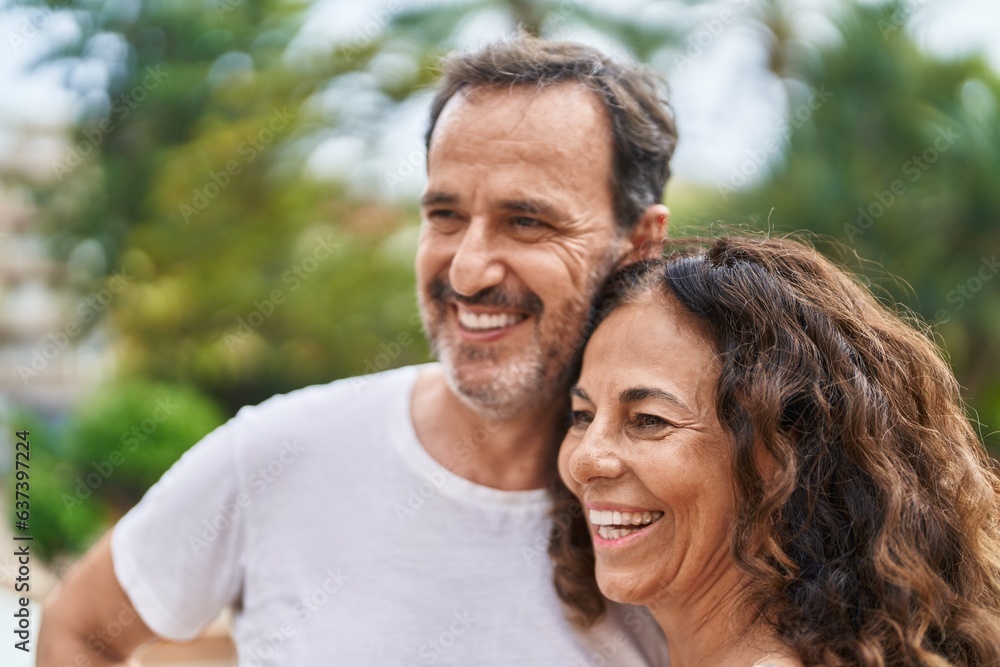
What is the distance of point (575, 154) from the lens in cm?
234

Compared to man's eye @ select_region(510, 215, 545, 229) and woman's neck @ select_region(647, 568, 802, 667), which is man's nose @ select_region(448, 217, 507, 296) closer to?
man's eye @ select_region(510, 215, 545, 229)

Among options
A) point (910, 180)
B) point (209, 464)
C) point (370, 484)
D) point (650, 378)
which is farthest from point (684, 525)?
point (910, 180)

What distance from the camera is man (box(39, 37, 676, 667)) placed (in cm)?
227

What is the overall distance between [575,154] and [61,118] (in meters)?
9.33

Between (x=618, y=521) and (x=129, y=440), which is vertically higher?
(x=618, y=521)

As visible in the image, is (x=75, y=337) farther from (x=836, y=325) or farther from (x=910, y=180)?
(x=836, y=325)

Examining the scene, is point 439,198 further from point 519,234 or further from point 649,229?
point 649,229
